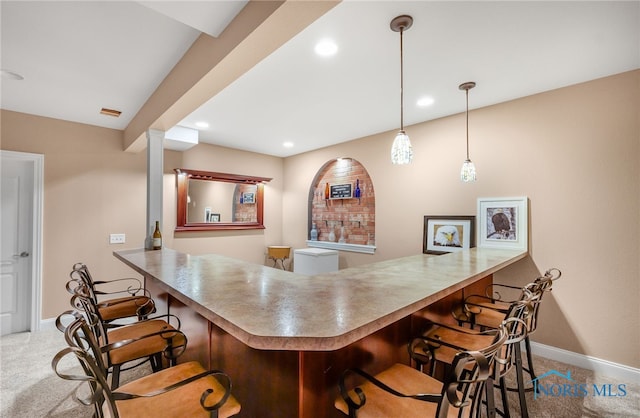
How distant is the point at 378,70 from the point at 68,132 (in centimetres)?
380

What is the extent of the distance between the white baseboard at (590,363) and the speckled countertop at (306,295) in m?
1.32

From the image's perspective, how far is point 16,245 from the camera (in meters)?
3.41

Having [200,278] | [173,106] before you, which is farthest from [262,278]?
[173,106]

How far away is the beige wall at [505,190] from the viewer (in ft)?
8.13

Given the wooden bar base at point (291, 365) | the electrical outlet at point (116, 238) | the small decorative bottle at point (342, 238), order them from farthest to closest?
1. the small decorative bottle at point (342, 238)
2. the electrical outlet at point (116, 238)
3. the wooden bar base at point (291, 365)

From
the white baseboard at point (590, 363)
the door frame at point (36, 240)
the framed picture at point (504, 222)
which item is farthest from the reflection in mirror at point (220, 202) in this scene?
the white baseboard at point (590, 363)

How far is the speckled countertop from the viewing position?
35.7 inches

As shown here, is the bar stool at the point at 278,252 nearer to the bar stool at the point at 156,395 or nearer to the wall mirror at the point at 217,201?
A: the wall mirror at the point at 217,201

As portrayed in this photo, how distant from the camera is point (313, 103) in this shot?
3.16m

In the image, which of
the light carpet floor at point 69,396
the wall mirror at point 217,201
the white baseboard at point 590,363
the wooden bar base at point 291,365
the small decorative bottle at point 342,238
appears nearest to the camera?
the wooden bar base at point 291,365

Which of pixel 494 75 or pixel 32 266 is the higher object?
pixel 494 75

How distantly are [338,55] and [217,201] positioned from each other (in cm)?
356

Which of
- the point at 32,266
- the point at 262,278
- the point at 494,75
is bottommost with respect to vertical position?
the point at 32,266

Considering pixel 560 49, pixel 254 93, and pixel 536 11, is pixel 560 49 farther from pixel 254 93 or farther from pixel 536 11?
pixel 254 93
